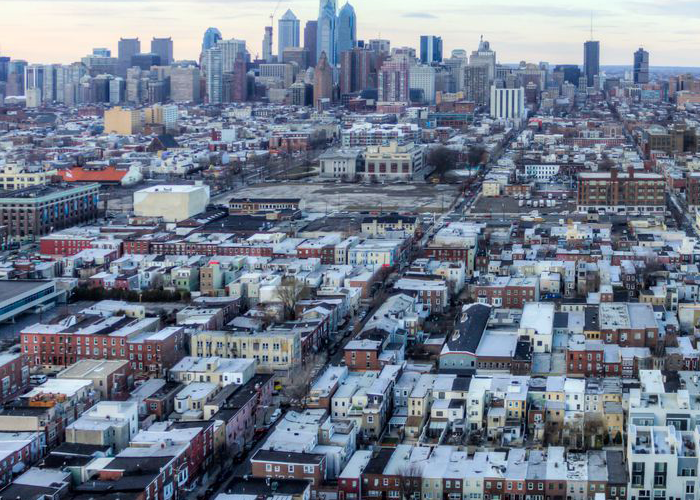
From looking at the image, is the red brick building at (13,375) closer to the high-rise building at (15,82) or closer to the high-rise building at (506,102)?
Result: the high-rise building at (506,102)

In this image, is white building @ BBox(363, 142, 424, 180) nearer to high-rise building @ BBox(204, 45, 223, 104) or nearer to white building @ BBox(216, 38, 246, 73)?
high-rise building @ BBox(204, 45, 223, 104)

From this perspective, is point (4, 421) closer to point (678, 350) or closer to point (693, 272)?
point (678, 350)

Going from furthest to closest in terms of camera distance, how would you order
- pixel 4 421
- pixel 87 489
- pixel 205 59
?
pixel 205 59, pixel 4 421, pixel 87 489

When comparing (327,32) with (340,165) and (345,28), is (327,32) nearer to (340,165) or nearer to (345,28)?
(345,28)

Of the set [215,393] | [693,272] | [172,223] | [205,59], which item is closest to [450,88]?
[205,59]

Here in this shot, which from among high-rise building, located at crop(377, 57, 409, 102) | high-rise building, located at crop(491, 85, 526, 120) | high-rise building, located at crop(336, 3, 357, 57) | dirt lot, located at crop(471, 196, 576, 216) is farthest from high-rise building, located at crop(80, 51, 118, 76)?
dirt lot, located at crop(471, 196, 576, 216)

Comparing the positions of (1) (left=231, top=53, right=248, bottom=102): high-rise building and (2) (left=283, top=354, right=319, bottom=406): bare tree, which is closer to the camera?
(2) (left=283, top=354, right=319, bottom=406): bare tree
